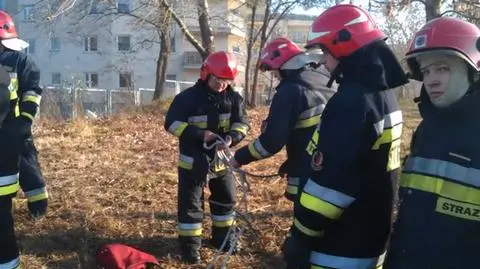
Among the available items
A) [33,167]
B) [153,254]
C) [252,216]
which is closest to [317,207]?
[153,254]

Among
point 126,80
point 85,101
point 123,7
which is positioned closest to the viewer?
A: point 85,101

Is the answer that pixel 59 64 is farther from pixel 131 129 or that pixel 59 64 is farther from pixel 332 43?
pixel 332 43

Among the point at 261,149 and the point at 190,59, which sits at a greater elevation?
the point at 190,59

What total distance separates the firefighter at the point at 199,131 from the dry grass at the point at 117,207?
41 centimetres

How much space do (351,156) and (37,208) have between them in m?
4.87

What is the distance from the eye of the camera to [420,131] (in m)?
2.80

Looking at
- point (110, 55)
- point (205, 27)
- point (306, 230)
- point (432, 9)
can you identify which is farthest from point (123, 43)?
point (306, 230)

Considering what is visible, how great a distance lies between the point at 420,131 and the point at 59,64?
50.0m

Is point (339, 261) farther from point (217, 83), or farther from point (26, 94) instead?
point (26, 94)

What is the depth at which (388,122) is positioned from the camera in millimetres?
2967

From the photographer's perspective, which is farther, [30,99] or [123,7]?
[123,7]

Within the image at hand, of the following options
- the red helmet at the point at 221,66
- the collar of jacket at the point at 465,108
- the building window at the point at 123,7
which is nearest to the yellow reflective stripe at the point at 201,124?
the red helmet at the point at 221,66

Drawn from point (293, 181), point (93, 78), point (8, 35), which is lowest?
point (93, 78)

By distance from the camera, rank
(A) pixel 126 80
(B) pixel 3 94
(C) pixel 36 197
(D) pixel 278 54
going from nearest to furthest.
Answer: (B) pixel 3 94 < (D) pixel 278 54 < (C) pixel 36 197 < (A) pixel 126 80
